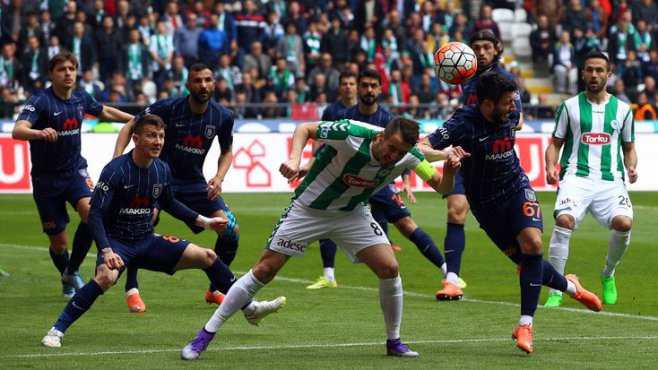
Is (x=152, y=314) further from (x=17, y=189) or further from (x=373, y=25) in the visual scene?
(x=373, y=25)

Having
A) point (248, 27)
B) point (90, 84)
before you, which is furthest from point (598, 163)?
point (248, 27)

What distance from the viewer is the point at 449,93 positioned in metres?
33.1

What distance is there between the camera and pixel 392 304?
9633mm

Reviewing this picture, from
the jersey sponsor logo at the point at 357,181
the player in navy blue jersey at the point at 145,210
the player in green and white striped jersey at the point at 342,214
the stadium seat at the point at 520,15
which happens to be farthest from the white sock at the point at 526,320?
the stadium seat at the point at 520,15

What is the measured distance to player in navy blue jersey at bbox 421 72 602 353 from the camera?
403 inches

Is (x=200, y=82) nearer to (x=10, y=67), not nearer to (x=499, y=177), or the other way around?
(x=499, y=177)

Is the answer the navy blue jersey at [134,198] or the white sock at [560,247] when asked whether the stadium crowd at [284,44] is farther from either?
the navy blue jersey at [134,198]

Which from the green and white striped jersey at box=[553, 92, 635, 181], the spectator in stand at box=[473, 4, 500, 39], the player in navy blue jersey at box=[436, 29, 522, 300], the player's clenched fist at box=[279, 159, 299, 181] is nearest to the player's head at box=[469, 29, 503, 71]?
the player in navy blue jersey at box=[436, 29, 522, 300]

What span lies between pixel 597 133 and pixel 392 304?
386cm

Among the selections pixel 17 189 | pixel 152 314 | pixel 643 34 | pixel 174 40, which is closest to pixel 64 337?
pixel 152 314

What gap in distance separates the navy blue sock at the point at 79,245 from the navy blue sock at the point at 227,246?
1125 millimetres

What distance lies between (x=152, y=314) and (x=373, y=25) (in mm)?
23680

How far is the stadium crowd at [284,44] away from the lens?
98.1 feet

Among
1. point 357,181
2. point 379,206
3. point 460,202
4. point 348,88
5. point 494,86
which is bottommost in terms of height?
point 379,206
